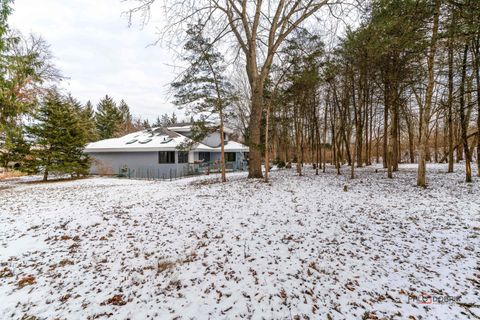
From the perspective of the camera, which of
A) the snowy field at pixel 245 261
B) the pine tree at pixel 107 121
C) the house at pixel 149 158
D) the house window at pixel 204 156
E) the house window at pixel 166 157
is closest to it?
the snowy field at pixel 245 261

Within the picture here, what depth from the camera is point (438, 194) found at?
7.08 metres

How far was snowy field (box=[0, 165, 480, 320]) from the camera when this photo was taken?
109 inches

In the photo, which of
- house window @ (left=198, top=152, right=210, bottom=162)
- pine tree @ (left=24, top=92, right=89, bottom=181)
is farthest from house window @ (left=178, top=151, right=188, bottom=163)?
pine tree @ (left=24, top=92, right=89, bottom=181)

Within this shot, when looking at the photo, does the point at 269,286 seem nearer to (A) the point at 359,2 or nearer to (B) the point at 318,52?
A: (A) the point at 359,2

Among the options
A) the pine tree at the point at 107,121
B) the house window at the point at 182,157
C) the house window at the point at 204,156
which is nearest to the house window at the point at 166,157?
the house window at the point at 182,157

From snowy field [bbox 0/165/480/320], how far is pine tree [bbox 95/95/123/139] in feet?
105

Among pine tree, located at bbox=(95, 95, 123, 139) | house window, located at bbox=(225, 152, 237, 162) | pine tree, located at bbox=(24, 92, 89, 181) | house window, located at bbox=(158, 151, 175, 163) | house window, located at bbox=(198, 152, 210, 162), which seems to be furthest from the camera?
pine tree, located at bbox=(95, 95, 123, 139)

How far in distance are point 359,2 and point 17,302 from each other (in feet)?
40.0

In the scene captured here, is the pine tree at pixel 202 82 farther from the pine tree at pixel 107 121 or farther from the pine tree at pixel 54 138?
the pine tree at pixel 107 121

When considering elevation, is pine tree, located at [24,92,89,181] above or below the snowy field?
above

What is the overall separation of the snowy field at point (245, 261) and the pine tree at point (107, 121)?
32046 mm

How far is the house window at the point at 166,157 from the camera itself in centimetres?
1742

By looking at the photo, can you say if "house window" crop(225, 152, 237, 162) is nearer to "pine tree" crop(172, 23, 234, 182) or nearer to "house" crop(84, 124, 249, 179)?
"house" crop(84, 124, 249, 179)

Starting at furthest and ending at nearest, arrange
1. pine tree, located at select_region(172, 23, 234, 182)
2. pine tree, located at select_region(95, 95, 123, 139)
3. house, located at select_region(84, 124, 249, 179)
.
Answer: pine tree, located at select_region(95, 95, 123, 139) → house, located at select_region(84, 124, 249, 179) → pine tree, located at select_region(172, 23, 234, 182)
